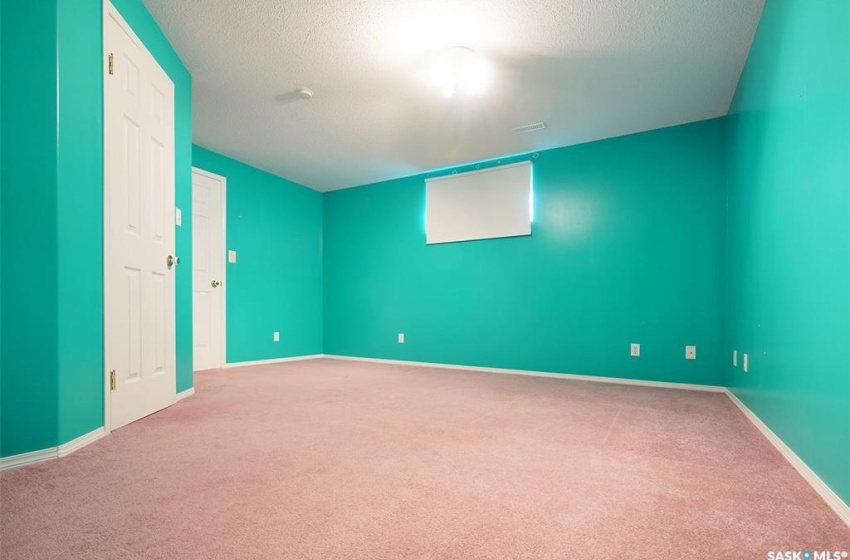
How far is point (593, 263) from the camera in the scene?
3.97m

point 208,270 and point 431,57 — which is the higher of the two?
point 431,57

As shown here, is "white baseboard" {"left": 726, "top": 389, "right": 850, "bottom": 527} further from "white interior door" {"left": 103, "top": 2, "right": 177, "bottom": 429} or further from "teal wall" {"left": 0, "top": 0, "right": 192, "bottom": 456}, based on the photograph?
"white interior door" {"left": 103, "top": 2, "right": 177, "bottom": 429}

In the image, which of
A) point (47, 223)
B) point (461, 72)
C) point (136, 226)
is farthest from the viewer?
point (461, 72)

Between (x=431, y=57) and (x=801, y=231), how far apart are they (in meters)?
2.14

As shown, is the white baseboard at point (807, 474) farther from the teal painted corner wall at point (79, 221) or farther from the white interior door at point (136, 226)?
the white interior door at point (136, 226)

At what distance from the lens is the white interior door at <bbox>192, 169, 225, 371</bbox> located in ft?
13.9

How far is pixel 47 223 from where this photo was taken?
1657 millimetres

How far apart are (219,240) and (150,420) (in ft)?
8.39

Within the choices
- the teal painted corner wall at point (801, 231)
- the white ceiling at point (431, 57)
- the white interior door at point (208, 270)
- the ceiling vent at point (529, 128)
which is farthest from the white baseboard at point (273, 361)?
the teal painted corner wall at point (801, 231)

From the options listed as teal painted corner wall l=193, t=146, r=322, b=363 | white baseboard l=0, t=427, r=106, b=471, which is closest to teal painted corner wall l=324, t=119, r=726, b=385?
teal painted corner wall l=193, t=146, r=322, b=363

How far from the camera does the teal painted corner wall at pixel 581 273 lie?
11.6 ft

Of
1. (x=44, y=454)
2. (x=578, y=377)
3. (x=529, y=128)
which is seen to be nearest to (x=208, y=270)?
(x=44, y=454)

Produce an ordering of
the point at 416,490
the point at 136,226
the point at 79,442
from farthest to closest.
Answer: the point at 136,226
the point at 79,442
the point at 416,490

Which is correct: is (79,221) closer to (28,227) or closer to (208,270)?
(28,227)
